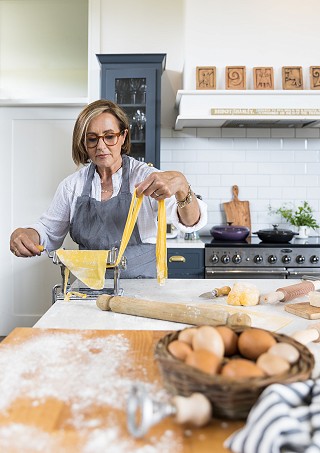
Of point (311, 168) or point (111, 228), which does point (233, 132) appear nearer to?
point (311, 168)

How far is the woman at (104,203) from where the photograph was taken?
2.44 m

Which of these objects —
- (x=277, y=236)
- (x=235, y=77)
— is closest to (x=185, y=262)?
(x=277, y=236)

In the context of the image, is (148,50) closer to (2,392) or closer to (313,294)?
(313,294)

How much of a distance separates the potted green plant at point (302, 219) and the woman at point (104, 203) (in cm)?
214

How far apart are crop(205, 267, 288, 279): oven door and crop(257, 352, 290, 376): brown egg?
2.92 metres

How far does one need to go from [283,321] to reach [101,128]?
132 centimetres

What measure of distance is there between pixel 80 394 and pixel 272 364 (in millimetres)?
379

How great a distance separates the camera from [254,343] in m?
1.04

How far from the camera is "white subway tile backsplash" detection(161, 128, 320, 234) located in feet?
15.1

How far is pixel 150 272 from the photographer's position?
253 centimetres

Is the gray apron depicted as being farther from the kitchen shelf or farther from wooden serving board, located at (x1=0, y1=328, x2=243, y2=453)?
the kitchen shelf

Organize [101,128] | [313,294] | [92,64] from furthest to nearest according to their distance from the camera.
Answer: [92,64], [101,128], [313,294]

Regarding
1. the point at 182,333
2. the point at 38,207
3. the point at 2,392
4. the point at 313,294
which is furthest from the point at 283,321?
the point at 38,207

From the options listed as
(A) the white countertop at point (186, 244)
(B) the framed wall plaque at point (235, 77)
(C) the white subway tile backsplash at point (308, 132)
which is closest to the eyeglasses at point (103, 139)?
(A) the white countertop at point (186, 244)
